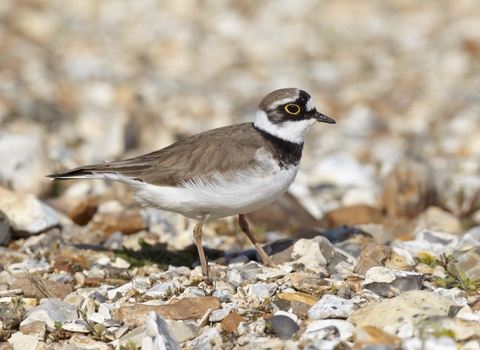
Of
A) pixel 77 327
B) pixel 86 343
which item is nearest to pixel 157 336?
pixel 86 343

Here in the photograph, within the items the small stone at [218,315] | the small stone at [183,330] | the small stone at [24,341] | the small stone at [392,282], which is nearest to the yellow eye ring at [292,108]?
the small stone at [392,282]

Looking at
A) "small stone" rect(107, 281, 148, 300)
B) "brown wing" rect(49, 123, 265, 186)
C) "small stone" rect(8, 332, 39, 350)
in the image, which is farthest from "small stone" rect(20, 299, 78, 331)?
"brown wing" rect(49, 123, 265, 186)

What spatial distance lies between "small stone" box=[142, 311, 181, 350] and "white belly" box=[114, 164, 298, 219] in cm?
169

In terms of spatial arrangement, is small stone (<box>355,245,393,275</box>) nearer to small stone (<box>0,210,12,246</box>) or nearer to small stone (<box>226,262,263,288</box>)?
small stone (<box>226,262,263,288</box>)

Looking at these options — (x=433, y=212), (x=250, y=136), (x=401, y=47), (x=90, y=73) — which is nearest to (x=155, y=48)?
(x=90, y=73)

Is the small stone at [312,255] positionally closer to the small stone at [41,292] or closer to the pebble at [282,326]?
the pebble at [282,326]

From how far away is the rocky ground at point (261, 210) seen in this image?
4.41 meters

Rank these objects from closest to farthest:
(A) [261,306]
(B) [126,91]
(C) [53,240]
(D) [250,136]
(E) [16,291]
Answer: (A) [261,306] < (E) [16,291] < (D) [250,136] < (C) [53,240] < (B) [126,91]

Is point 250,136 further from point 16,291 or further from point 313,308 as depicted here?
point 16,291

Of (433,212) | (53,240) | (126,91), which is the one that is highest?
(126,91)

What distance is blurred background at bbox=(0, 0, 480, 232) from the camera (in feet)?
31.8

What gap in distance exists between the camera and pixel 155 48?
16156 millimetres

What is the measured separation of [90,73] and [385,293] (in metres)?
10.9

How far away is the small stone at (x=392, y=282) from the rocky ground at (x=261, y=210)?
0.01 metres
